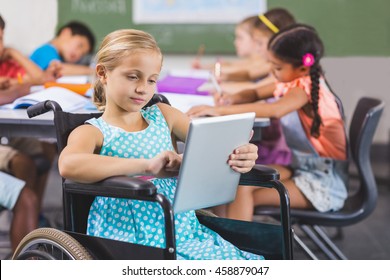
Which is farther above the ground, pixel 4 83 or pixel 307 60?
pixel 307 60

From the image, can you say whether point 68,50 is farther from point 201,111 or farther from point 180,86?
point 201,111

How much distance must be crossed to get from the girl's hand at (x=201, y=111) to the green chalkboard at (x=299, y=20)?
2.11 meters

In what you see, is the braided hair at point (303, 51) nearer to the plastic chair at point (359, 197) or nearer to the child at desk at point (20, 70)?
the plastic chair at point (359, 197)

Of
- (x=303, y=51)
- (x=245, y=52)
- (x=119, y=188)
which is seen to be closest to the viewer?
(x=119, y=188)

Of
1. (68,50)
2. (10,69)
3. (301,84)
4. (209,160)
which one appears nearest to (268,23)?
(301,84)

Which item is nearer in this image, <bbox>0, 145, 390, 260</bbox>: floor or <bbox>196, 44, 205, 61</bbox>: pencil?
<bbox>0, 145, 390, 260</bbox>: floor

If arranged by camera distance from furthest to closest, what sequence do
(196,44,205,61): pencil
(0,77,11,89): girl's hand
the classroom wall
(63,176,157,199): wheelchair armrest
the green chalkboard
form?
(196,44,205,61): pencil < the green chalkboard < the classroom wall < (0,77,11,89): girl's hand < (63,176,157,199): wheelchair armrest

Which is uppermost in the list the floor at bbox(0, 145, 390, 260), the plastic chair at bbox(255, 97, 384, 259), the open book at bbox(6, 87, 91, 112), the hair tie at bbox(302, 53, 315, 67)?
the hair tie at bbox(302, 53, 315, 67)

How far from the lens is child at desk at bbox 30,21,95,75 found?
128 inches

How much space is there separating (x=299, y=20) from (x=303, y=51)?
81.7 inches

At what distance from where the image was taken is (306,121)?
250 centimetres

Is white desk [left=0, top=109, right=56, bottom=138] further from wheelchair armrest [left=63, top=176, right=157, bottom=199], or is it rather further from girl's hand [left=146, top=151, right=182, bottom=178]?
girl's hand [left=146, top=151, right=182, bottom=178]

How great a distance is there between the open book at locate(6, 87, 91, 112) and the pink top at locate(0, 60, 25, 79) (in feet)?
1.68

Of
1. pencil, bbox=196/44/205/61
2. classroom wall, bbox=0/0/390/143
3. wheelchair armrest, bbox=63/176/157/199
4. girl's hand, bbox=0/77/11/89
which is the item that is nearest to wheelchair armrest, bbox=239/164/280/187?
wheelchair armrest, bbox=63/176/157/199
